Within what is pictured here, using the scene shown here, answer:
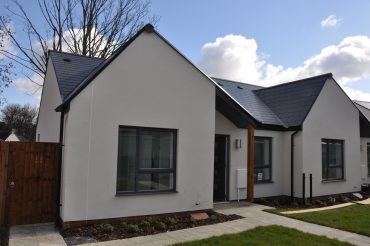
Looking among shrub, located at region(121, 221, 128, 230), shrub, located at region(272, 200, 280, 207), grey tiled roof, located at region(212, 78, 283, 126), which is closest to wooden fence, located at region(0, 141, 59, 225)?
shrub, located at region(121, 221, 128, 230)

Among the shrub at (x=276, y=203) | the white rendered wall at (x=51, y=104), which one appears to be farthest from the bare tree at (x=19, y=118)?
the shrub at (x=276, y=203)

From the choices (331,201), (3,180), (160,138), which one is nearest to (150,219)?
(160,138)

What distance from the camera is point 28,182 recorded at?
8.76 m

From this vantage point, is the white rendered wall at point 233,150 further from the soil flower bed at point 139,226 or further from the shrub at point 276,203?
the soil flower bed at point 139,226

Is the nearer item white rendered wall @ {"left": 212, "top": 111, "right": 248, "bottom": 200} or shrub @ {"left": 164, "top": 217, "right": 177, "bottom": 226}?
shrub @ {"left": 164, "top": 217, "right": 177, "bottom": 226}

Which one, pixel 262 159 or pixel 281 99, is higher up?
pixel 281 99

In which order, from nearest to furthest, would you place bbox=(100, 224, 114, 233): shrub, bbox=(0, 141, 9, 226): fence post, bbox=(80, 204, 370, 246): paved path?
bbox=(80, 204, 370, 246): paved path
bbox=(100, 224, 114, 233): shrub
bbox=(0, 141, 9, 226): fence post

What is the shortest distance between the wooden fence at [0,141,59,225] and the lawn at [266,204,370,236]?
260 inches

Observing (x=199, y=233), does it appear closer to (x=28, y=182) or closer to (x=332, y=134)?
(x=28, y=182)

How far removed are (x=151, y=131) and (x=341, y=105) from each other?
973cm

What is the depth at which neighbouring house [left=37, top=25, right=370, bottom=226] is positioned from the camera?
27.7 feet

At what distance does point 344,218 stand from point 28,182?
8.77 meters

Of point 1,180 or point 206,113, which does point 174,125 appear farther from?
point 1,180

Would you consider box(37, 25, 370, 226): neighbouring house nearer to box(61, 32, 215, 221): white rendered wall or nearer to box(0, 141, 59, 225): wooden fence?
box(61, 32, 215, 221): white rendered wall
